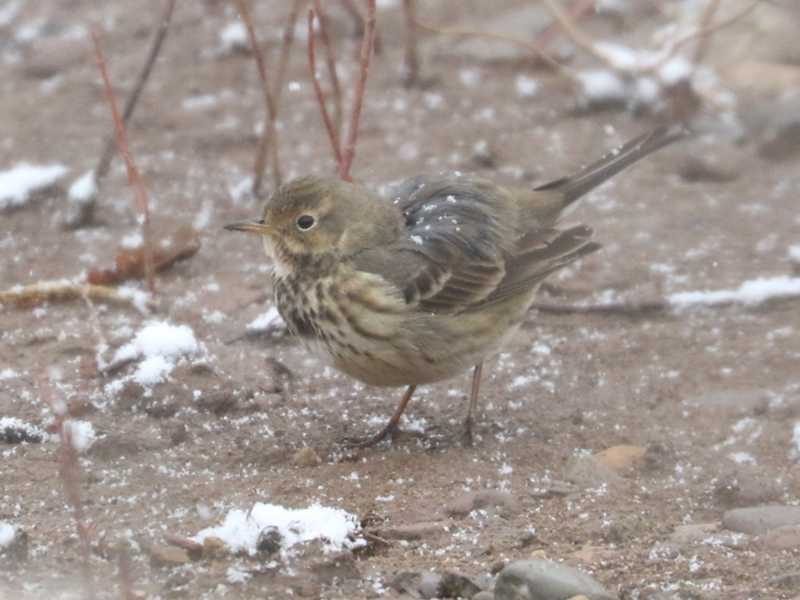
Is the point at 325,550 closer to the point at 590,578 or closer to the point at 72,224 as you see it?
the point at 590,578

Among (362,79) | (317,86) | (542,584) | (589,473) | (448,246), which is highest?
(317,86)

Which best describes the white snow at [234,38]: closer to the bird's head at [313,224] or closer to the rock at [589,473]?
the bird's head at [313,224]

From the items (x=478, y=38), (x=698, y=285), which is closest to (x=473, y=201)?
(x=698, y=285)

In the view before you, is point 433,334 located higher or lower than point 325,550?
higher

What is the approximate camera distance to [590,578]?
3.98 metres

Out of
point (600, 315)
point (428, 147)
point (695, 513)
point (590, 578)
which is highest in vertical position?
point (428, 147)

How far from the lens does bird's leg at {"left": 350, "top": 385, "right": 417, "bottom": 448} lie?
5043 millimetres

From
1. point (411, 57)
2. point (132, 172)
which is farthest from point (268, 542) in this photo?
point (411, 57)

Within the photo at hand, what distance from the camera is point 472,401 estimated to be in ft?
17.1

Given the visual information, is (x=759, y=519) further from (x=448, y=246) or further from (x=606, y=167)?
(x=606, y=167)

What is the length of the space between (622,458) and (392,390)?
3.35 ft

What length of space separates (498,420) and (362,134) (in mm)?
2534

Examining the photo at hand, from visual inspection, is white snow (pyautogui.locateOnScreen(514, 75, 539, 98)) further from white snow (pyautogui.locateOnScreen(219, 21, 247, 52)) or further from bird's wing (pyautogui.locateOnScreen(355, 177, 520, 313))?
bird's wing (pyautogui.locateOnScreen(355, 177, 520, 313))

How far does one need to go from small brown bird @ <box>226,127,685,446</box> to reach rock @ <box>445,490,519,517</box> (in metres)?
0.55
